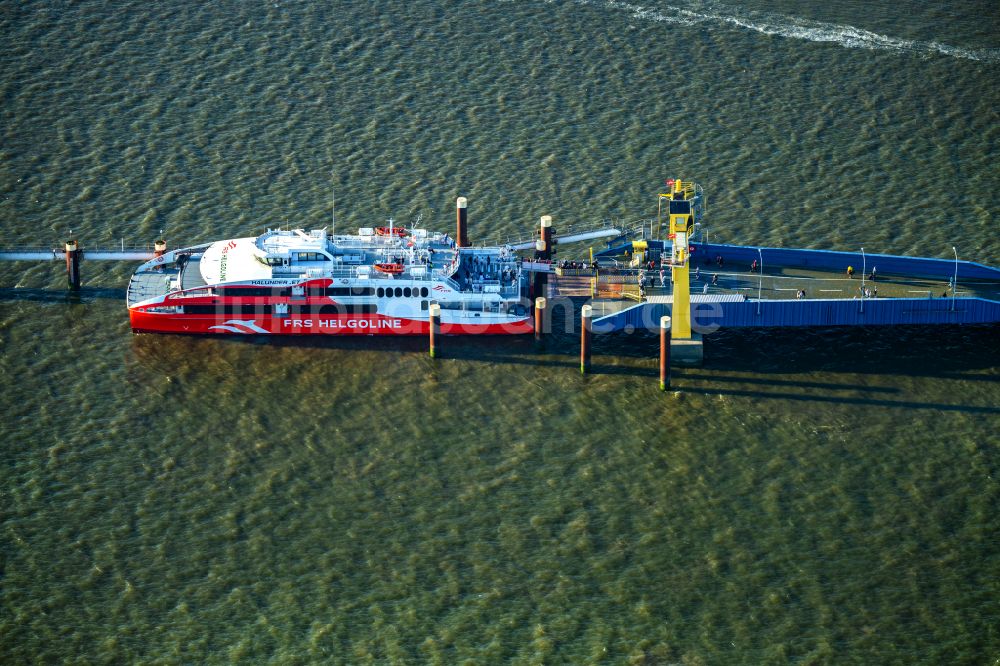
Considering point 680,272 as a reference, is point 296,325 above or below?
below

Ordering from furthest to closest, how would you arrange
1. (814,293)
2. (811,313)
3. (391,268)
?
(814,293)
(391,268)
(811,313)

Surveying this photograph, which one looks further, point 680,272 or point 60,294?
point 60,294

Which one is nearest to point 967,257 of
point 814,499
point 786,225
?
point 786,225

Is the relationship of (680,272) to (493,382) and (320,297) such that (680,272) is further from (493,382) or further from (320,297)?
(320,297)

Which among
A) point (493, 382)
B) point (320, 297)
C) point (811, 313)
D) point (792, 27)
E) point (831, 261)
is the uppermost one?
point (792, 27)

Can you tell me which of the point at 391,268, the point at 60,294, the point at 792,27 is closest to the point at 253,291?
the point at 391,268

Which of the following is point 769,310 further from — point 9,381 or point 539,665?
point 9,381

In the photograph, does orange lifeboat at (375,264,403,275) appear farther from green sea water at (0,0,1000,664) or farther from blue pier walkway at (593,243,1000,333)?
blue pier walkway at (593,243,1000,333)

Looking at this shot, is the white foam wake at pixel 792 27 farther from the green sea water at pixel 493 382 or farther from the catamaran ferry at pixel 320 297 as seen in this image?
the catamaran ferry at pixel 320 297

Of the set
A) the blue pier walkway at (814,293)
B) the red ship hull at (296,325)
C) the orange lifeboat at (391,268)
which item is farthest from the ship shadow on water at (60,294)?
the blue pier walkway at (814,293)
